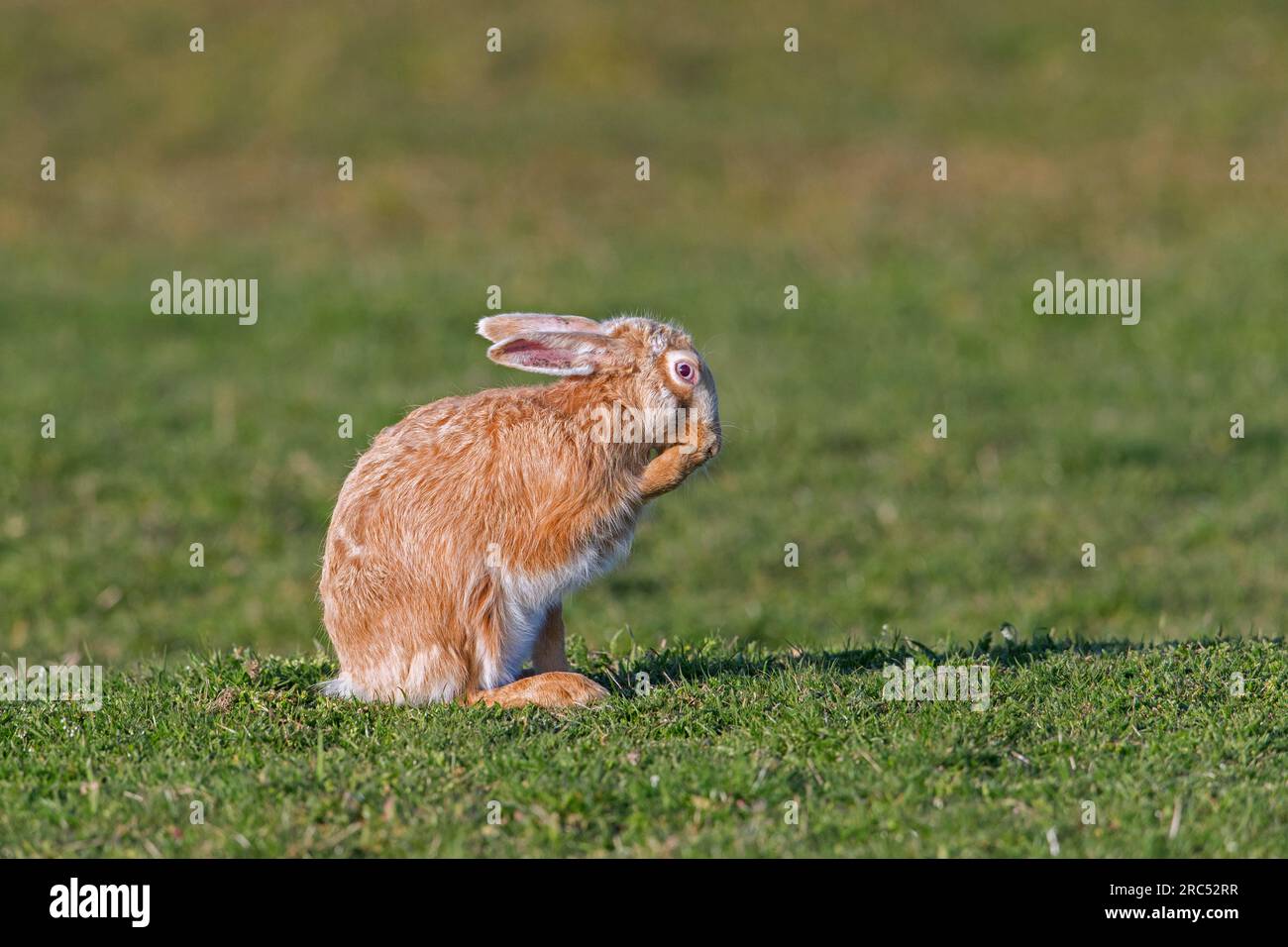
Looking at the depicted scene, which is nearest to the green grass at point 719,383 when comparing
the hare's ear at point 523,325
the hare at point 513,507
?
the hare at point 513,507

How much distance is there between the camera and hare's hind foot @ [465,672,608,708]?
6.27 m

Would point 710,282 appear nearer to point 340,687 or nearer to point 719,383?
point 719,383

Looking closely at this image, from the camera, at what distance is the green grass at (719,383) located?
5.70 meters

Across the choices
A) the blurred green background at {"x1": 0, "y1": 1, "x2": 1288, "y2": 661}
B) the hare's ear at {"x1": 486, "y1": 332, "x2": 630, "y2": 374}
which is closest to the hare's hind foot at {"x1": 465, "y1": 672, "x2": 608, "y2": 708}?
the hare's ear at {"x1": 486, "y1": 332, "x2": 630, "y2": 374}

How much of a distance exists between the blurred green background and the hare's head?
258cm

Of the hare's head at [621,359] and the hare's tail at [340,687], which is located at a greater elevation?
the hare's head at [621,359]

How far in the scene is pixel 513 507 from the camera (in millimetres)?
6207

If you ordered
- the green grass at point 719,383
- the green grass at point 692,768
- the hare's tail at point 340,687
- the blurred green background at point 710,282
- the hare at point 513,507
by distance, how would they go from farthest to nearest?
the blurred green background at point 710,282
the hare's tail at point 340,687
the hare at point 513,507
the green grass at point 719,383
the green grass at point 692,768

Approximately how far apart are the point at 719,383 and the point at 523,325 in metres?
10.1

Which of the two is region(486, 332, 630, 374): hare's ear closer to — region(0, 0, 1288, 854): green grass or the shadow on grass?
region(0, 0, 1288, 854): green grass

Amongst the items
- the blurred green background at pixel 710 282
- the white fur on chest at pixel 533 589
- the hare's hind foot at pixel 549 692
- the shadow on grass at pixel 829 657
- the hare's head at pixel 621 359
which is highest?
the blurred green background at pixel 710 282

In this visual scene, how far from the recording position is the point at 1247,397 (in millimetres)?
15602

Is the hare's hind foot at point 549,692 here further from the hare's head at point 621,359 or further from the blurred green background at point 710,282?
the blurred green background at point 710,282
